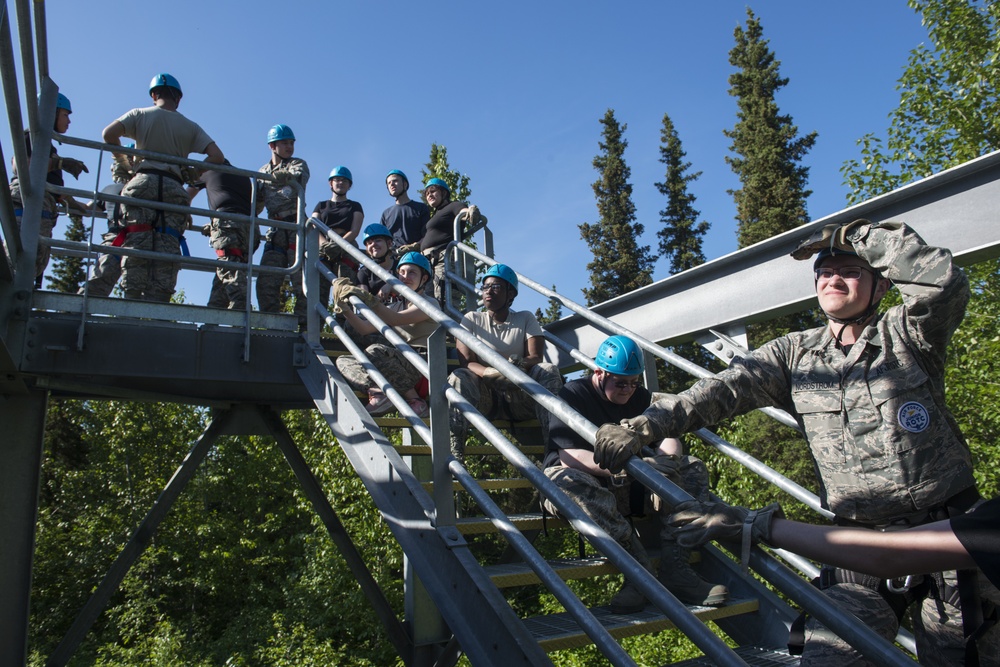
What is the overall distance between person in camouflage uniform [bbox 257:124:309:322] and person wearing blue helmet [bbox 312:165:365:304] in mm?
322

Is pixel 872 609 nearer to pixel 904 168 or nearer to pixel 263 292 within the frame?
pixel 263 292

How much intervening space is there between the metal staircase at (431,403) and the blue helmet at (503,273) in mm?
291

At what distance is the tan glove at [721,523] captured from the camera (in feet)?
6.42

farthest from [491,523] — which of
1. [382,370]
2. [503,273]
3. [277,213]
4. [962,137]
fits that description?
[962,137]

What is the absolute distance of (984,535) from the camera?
148 centimetres

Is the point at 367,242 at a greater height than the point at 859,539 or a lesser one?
greater

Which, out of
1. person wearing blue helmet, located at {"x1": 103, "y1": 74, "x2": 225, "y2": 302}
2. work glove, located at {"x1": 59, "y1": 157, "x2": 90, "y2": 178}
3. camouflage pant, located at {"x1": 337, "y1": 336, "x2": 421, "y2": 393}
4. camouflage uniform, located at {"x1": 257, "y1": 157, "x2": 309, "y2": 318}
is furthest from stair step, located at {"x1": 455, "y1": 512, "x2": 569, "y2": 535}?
work glove, located at {"x1": 59, "y1": 157, "x2": 90, "y2": 178}

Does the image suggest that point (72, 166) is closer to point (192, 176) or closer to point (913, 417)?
point (192, 176)

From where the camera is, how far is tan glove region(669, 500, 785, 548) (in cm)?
196

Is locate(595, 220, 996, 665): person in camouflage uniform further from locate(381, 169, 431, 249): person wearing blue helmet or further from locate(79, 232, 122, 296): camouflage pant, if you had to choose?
locate(381, 169, 431, 249): person wearing blue helmet

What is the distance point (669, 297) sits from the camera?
4.86 metres

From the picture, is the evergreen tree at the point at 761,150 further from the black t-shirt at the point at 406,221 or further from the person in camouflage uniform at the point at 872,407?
the person in camouflage uniform at the point at 872,407

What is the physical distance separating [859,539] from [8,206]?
3823 millimetres

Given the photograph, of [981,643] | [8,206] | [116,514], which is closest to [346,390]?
[8,206]
